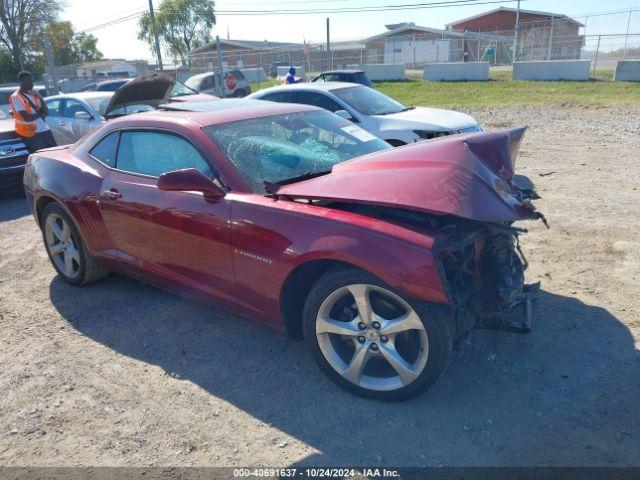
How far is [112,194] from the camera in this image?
4.07 metres

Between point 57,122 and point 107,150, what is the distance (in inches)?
276

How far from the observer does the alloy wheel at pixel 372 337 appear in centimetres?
285

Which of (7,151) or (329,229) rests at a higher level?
(329,229)

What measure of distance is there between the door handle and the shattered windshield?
957 mm

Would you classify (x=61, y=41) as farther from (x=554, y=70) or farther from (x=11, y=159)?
(x=11, y=159)

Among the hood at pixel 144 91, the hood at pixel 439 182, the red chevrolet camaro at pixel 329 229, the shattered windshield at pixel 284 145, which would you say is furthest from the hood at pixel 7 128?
the hood at pixel 439 182

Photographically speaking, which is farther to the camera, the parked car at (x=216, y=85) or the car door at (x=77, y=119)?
the parked car at (x=216, y=85)

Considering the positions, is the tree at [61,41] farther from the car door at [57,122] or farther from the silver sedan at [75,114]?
the silver sedan at [75,114]

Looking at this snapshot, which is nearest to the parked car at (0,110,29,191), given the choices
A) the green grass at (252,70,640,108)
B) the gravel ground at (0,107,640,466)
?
the gravel ground at (0,107,640,466)

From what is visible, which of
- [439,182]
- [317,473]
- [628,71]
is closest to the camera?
[317,473]

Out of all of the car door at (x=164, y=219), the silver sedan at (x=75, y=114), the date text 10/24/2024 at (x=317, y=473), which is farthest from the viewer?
the silver sedan at (x=75, y=114)

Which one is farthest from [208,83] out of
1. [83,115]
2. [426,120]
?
[426,120]

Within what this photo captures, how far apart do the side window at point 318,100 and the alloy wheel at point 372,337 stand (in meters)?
6.48

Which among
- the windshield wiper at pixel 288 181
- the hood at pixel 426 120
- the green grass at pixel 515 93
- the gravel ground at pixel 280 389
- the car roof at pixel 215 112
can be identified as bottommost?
the gravel ground at pixel 280 389
